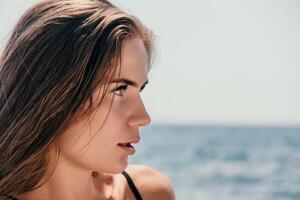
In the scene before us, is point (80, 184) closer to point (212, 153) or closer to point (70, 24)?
point (70, 24)

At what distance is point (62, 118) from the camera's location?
6.19 ft

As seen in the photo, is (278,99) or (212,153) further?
(278,99)

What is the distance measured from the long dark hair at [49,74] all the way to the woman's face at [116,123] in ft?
0.09

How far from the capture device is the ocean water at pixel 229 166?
40.7ft

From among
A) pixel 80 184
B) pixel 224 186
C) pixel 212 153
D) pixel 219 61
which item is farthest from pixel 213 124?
pixel 80 184

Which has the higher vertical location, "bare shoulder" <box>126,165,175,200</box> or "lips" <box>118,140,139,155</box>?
"lips" <box>118,140,139,155</box>

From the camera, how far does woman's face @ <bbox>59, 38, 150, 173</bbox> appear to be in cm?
189

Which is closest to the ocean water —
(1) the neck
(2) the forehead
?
(1) the neck

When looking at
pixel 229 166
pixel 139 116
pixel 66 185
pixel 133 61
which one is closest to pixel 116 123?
pixel 139 116

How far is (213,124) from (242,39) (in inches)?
246

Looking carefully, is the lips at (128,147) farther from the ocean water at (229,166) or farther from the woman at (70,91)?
the ocean water at (229,166)

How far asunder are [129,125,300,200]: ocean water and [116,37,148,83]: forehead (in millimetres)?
9342

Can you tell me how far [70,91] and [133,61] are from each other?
7.9 inches

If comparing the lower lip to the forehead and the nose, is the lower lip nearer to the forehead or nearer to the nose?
the nose
